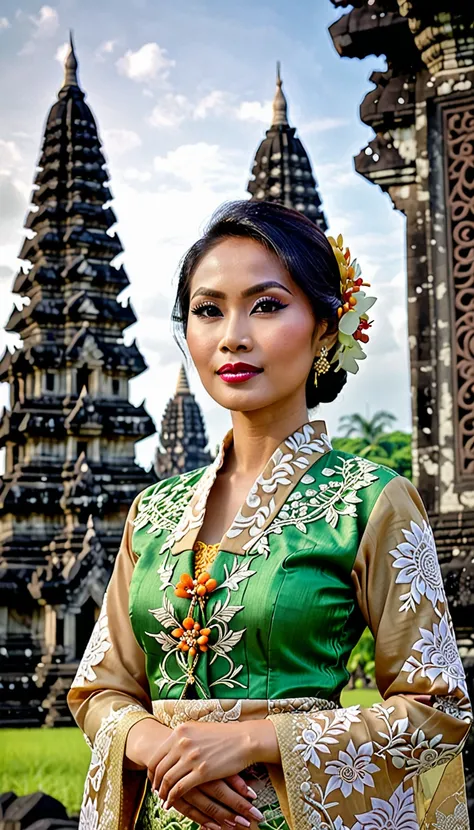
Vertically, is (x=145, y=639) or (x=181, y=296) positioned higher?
(x=181, y=296)

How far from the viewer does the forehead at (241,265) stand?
221cm

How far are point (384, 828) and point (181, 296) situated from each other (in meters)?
1.13

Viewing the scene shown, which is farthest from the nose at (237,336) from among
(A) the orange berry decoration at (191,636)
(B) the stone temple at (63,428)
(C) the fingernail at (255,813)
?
(B) the stone temple at (63,428)

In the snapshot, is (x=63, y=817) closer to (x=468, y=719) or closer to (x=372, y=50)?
(x=372, y=50)

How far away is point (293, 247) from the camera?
2.25 m

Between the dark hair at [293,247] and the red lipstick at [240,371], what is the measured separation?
19 centimetres

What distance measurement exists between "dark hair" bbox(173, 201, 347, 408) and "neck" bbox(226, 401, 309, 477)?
86 mm

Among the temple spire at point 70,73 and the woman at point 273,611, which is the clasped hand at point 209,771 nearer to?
the woman at point 273,611

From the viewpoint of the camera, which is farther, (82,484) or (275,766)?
(82,484)

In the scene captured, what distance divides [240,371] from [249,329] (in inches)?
3.2

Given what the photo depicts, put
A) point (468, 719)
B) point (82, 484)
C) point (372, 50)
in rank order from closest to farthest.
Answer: point (468, 719)
point (372, 50)
point (82, 484)

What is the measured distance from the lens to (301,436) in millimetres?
2303

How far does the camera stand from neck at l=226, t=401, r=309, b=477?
2299 mm

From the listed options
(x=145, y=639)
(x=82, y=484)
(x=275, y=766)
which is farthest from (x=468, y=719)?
(x=82, y=484)
